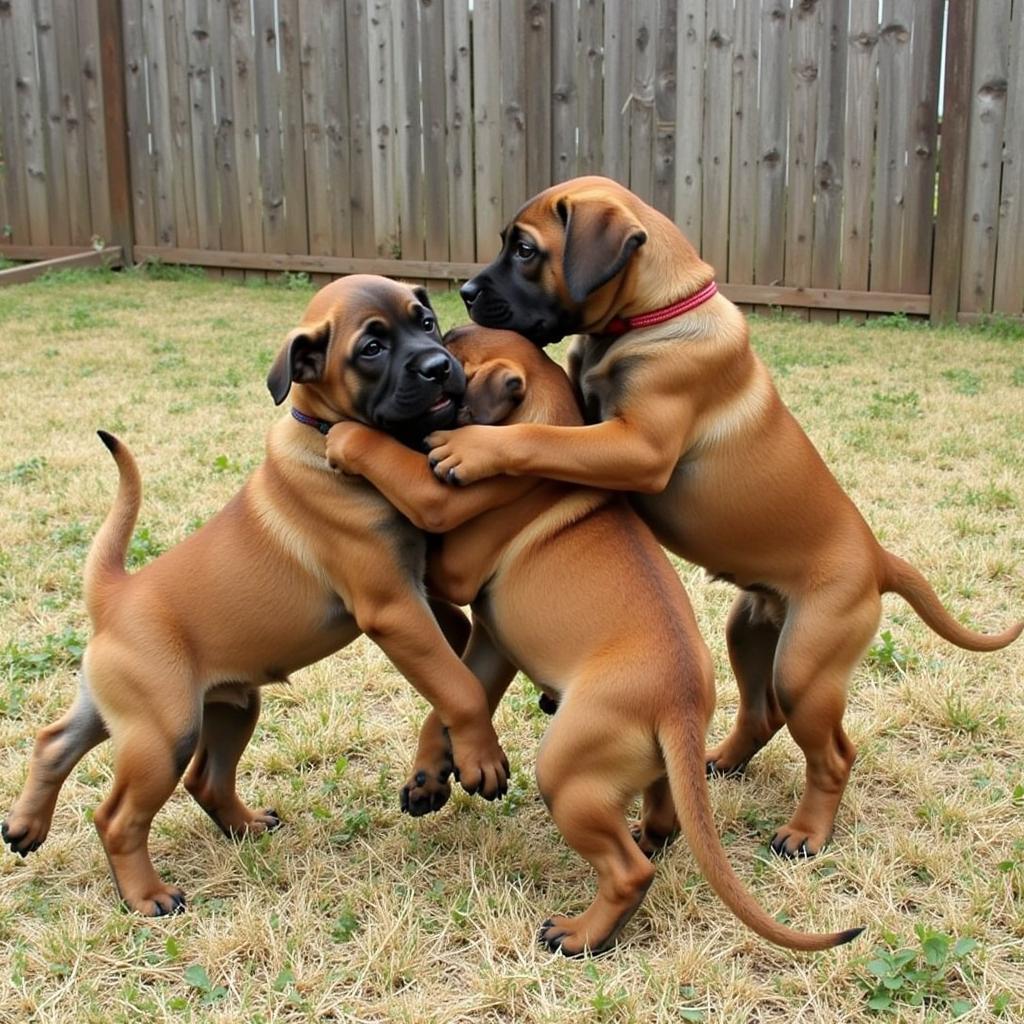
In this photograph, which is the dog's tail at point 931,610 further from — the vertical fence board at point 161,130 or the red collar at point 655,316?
the vertical fence board at point 161,130

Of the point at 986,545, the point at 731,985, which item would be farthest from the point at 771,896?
the point at 986,545

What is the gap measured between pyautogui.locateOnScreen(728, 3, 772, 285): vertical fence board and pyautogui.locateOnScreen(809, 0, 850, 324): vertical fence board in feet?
1.75

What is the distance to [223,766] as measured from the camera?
3715mm

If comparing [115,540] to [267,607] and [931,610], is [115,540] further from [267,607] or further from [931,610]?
[931,610]

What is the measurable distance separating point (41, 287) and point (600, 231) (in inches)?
427

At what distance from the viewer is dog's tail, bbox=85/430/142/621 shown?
3578 millimetres

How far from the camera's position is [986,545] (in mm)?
5812

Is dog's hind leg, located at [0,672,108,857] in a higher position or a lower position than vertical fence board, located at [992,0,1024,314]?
lower

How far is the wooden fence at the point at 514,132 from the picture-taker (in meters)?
10.5

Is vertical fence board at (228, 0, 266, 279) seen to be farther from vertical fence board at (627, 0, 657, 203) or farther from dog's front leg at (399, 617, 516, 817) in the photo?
dog's front leg at (399, 617, 516, 817)

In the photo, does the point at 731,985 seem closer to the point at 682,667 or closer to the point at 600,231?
the point at 682,667

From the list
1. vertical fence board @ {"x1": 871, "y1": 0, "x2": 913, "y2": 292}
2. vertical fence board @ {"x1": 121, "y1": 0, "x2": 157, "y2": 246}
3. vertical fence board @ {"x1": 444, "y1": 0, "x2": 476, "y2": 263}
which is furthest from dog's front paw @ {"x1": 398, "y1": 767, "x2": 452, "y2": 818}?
vertical fence board @ {"x1": 121, "y1": 0, "x2": 157, "y2": 246}

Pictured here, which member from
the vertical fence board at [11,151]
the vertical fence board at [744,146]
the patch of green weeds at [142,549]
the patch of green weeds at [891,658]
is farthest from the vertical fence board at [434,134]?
the patch of green weeds at [891,658]

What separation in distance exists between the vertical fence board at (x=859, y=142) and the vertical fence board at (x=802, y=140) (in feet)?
0.95
